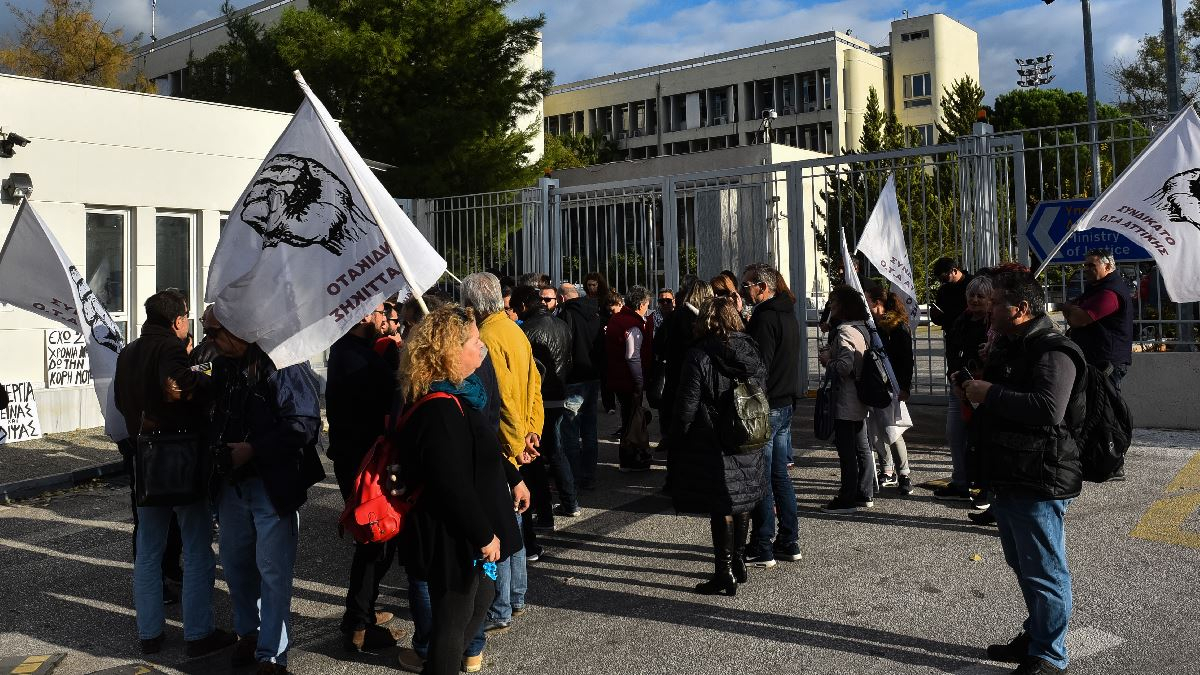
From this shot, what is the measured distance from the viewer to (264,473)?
481 centimetres

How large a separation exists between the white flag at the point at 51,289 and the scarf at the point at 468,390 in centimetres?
383

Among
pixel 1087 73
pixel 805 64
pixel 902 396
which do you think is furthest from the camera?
pixel 805 64

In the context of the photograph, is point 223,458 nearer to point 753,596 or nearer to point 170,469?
point 170,469

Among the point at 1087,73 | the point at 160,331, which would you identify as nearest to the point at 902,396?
the point at 160,331

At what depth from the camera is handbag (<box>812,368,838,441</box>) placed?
771 cm

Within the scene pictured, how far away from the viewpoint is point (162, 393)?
17.0 ft

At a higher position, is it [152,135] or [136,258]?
[152,135]

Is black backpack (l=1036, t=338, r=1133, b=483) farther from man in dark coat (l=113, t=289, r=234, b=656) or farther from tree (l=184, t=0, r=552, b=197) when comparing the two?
tree (l=184, t=0, r=552, b=197)

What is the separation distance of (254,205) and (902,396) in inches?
199

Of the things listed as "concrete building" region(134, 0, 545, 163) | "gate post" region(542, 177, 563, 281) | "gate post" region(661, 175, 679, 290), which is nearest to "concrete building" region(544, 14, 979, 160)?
"concrete building" region(134, 0, 545, 163)

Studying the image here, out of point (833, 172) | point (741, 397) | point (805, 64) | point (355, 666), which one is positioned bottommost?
point (355, 666)

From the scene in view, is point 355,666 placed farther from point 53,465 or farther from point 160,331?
point 53,465

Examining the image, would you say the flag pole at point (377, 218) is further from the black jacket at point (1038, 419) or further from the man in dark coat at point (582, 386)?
the man in dark coat at point (582, 386)

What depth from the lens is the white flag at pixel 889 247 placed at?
930 centimetres
